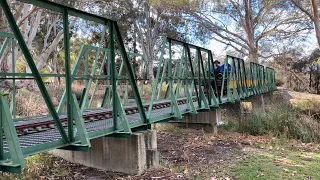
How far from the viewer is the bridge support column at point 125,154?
5.37 metres

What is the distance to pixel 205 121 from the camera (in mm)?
10602

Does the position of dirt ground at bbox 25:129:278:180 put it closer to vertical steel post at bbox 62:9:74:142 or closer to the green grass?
the green grass

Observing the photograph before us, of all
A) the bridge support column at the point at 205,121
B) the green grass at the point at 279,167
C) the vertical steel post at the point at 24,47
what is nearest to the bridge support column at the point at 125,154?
the green grass at the point at 279,167

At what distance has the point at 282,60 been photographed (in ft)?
83.1

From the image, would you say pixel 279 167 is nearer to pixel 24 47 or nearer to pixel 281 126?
pixel 281 126

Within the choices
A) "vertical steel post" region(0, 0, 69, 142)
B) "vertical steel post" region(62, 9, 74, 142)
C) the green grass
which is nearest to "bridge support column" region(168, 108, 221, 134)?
the green grass

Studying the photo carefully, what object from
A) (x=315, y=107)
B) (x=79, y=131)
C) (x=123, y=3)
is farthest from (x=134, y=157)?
(x=123, y=3)

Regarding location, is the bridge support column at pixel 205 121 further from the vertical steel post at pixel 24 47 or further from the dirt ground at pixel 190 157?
the vertical steel post at pixel 24 47

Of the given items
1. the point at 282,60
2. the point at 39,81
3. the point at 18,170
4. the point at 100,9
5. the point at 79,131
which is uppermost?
the point at 100,9

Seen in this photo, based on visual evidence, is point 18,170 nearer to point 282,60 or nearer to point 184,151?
point 184,151

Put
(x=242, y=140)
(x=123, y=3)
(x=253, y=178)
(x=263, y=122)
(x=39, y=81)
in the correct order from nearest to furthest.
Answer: (x=39, y=81)
(x=253, y=178)
(x=242, y=140)
(x=263, y=122)
(x=123, y=3)

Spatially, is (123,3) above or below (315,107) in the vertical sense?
above

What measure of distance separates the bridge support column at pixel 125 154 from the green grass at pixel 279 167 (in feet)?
5.55

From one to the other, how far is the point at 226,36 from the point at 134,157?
57.0 ft
